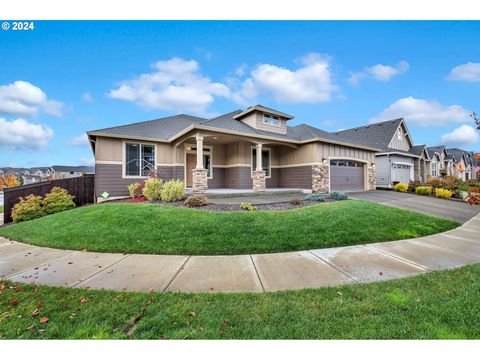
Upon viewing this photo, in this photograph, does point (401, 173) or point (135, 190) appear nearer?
point (135, 190)

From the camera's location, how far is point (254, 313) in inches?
89.7

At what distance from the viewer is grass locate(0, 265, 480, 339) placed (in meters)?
2.00

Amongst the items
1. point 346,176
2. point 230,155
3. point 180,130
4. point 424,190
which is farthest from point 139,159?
point 424,190

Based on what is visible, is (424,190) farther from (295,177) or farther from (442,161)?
(442,161)

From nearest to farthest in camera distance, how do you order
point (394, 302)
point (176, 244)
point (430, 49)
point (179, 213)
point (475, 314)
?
point (475, 314) → point (394, 302) → point (176, 244) → point (179, 213) → point (430, 49)

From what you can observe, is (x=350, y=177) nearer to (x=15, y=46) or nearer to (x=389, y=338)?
(x=389, y=338)

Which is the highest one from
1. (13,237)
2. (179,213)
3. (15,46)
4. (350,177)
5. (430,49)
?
(430,49)

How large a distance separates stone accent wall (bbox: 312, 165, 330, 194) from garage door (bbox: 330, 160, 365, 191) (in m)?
1.25

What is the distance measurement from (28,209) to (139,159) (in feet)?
16.1

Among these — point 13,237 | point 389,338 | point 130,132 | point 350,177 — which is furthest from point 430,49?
point 13,237

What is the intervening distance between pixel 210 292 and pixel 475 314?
2.93 m

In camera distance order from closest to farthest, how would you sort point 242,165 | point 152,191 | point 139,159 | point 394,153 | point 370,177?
point 152,191 → point 139,159 → point 242,165 → point 370,177 → point 394,153

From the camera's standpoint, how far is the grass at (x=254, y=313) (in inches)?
78.7

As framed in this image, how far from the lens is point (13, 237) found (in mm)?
5750
